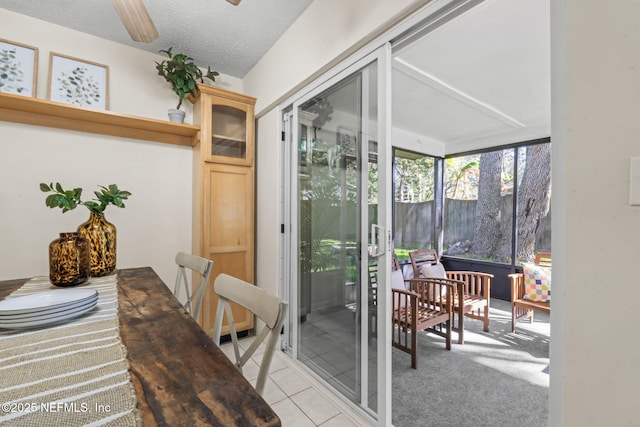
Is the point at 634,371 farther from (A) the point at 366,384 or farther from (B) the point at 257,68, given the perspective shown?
(B) the point at 257,68

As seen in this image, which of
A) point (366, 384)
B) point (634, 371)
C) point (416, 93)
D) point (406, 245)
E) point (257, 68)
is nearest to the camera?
point (634, 371)

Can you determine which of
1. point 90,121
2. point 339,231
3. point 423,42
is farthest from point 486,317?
point 90,121

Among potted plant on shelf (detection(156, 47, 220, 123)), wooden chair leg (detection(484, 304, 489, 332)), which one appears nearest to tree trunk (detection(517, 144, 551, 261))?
wooden chair leg (detection(484, 304, 489, 332))

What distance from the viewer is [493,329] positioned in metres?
3.04

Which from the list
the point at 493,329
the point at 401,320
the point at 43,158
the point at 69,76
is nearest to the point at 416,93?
the point at 401,320

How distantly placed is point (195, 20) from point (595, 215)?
102 inches

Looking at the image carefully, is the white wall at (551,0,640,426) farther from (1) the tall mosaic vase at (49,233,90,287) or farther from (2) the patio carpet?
(1) the tall mosaic vase at (49,233,90,287)

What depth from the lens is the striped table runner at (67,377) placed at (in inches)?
20.1

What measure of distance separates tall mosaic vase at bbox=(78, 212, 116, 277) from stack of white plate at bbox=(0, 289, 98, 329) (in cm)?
51

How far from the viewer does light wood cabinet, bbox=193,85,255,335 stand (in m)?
2.44

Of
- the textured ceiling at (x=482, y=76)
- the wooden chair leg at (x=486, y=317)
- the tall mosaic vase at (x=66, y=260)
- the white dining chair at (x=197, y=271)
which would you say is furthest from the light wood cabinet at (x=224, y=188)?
the wooden chair leg at (x=486, y=317)

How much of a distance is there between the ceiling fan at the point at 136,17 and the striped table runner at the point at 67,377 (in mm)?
1276

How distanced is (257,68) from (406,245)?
3162 mm

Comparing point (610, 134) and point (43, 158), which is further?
point (43, 158)
